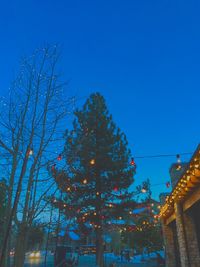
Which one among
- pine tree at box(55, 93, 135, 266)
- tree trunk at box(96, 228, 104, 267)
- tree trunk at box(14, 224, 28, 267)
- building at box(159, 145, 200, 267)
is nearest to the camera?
tree trunk at box(14, 224, 28, 267)

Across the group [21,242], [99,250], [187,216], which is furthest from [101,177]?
[21,242]

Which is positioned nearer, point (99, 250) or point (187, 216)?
point (187, 216)

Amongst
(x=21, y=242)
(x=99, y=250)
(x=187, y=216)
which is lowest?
(x=21, y=242)

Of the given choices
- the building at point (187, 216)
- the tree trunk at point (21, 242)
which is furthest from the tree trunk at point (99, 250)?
the tree trunk at point (21, 242)

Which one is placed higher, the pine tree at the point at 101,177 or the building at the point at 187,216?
the pine tree at the point at 101,177

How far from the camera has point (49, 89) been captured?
23.9 feet

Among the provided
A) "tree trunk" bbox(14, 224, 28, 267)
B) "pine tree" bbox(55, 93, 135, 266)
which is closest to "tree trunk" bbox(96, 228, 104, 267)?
"pine tree" bbox(55, 93, 135, 266)

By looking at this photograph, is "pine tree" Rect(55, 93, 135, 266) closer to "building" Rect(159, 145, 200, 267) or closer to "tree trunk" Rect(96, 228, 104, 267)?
"tree trunk" Rect(96, 228, 104, 267)

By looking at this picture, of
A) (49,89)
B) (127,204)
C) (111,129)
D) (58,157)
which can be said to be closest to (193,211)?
(58,157)

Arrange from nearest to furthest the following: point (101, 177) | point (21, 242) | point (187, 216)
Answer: point (21, 242) < point (187, 216) < point (101, 177)

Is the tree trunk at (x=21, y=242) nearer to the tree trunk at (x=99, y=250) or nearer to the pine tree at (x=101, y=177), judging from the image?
the pine tree at (x=101, y=177)

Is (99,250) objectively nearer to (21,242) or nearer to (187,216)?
(187,216)

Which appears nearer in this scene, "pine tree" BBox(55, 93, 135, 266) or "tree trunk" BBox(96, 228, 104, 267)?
"tree trunk" BBox(96, 228, 104, 267)

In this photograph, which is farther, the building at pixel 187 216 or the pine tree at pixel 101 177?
the pine tree at pixel 101 177
